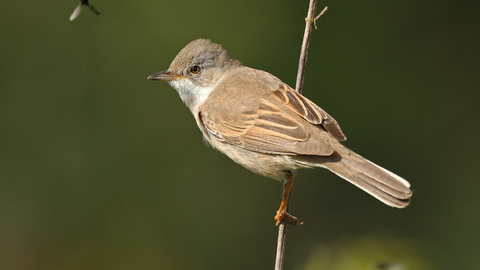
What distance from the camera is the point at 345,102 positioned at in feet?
17.2

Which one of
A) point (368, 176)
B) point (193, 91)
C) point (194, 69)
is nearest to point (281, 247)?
point (368, 176)

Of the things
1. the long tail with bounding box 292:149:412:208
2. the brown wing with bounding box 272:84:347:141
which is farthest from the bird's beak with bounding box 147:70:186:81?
the long tail with bounding box 292:149:412:208

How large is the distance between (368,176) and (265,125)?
891 millimetres

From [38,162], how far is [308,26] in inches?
132

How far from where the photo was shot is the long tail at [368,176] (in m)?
2.98

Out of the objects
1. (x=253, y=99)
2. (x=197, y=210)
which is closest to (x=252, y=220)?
A: (x=197, y=210)

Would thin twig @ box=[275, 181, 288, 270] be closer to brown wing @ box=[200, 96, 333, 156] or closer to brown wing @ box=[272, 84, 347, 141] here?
brown wing @ box=[200, 96, 333, 156]

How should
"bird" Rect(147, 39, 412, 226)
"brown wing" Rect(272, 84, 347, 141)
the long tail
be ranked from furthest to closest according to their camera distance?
"brown wing" Rect(272, 84, 347, 141)
"bird" Rect(147, 39, 412, 226)
the long tail

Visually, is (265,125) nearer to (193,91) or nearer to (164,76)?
(193,91)

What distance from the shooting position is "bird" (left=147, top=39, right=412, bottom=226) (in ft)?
10.4

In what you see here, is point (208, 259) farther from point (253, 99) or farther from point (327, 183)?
point (253, 99)

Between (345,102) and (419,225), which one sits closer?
(419,225)

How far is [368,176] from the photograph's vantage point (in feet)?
10.2

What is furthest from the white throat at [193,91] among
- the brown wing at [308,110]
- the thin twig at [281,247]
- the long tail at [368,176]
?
the thin twig at [281,247]
